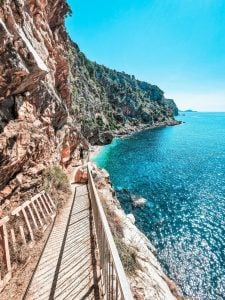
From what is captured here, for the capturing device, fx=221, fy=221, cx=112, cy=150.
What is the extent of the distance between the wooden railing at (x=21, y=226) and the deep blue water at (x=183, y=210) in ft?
40.2

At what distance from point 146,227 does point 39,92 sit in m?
17.2

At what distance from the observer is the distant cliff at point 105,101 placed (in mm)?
69812

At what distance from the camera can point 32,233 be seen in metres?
8.52

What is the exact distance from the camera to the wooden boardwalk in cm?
586

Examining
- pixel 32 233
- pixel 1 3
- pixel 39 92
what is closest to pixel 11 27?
pixel 1 3

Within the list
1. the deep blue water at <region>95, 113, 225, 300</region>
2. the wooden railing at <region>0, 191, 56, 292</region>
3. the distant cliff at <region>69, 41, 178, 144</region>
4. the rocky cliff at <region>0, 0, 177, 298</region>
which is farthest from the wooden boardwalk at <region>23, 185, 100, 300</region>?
the distant cliff at <region>69, 41, 178, 144</region>

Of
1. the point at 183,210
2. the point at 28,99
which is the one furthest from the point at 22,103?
the point at 183,210

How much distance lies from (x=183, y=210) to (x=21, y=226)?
899 inches

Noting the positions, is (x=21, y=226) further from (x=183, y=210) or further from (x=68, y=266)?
(x=183, y=210)

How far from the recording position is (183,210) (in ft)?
88.6

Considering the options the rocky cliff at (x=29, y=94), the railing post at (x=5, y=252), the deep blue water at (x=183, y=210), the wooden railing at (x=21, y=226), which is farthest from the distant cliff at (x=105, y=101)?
the railing post at (x=5, y=252)

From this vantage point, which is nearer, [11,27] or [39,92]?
[11,27]

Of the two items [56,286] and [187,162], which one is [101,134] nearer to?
[187,162]

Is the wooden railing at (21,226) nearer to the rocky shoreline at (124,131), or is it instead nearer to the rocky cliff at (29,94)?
the rocky cliff at (29,94)
